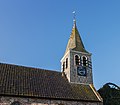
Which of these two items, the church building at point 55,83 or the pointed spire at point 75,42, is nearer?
the church building at point 55,83

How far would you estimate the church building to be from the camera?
19.9 meters

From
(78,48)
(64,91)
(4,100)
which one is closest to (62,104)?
(64,91)

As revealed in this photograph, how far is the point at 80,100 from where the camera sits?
2239 cm

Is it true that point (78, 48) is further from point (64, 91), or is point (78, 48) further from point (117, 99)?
point (117, 99)

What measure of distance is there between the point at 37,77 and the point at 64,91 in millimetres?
3866

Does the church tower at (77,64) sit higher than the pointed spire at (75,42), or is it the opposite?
the pointed spire at (75,42)

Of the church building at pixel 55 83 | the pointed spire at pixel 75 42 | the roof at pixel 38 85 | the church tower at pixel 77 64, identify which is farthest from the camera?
the pointed spire at pixel 75 42

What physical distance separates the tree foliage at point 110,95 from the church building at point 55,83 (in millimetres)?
5836

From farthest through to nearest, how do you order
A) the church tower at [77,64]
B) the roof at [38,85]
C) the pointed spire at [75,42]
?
the pointed spire at [75,42] → the church tower at [77,64] → the roof at [38,85]

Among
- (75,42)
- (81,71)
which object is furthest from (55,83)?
(75,42)

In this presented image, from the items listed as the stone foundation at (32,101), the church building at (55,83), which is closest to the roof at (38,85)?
the church building at (55,83)

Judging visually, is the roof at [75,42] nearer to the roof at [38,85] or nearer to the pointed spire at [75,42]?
the pointed spire at [75,42]

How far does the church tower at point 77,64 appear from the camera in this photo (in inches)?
1026

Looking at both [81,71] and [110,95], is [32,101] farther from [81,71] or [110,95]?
[110,95]
